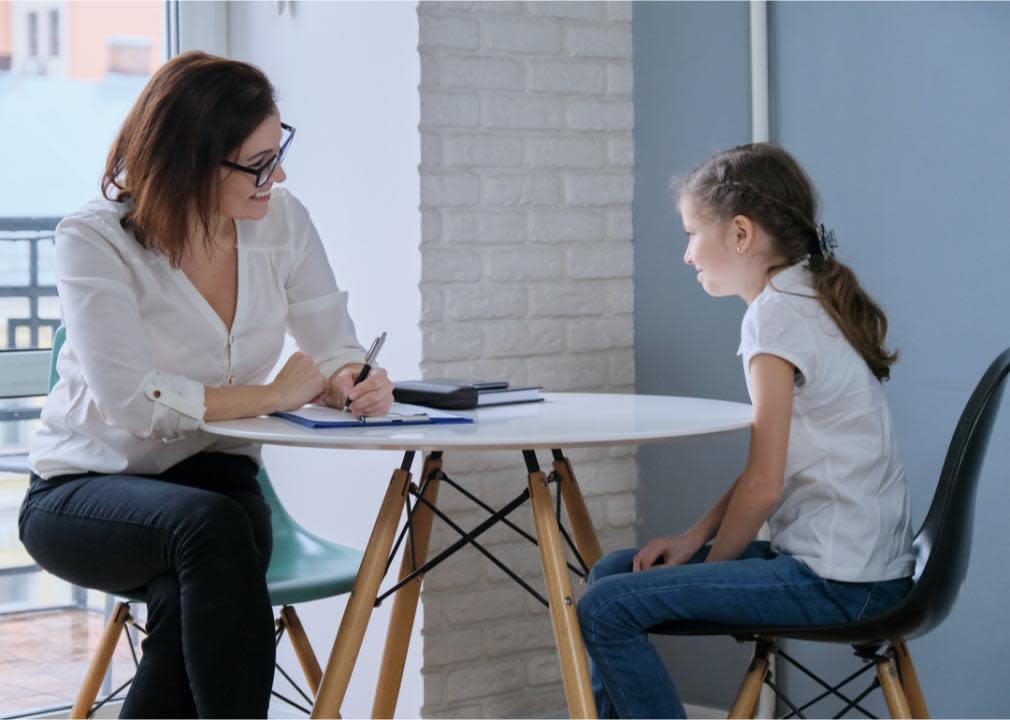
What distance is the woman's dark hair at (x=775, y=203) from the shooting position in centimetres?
184

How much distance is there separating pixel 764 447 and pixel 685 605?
0.76ft

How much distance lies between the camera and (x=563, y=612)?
1.77 m

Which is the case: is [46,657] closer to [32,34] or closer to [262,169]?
[32,34]

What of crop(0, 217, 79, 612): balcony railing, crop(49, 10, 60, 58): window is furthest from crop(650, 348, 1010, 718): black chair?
crop(49, 10, 60, 58): window

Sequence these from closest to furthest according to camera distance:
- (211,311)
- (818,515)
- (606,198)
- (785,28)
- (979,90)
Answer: (818,515), (211,311), (979,90), (785,28), (606,198)

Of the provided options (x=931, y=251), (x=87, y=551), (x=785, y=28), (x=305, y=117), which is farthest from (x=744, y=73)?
(x=87, y=551)

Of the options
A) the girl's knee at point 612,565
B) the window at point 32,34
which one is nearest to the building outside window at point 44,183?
the window at point 32,34

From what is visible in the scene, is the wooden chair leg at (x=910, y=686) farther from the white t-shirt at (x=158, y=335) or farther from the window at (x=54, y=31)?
the window at (x=54, y=31)

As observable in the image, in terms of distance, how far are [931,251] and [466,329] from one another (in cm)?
84

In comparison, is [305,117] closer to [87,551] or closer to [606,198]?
[606,198]

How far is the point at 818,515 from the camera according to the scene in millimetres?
1771

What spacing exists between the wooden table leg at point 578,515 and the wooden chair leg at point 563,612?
0.30 meters

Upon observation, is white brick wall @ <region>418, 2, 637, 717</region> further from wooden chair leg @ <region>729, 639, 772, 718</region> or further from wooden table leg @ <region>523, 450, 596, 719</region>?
wooden chair leg @ <region>729, 639, 772, 718</region>

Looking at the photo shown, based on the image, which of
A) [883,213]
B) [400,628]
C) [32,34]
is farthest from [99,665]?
[883,213]
